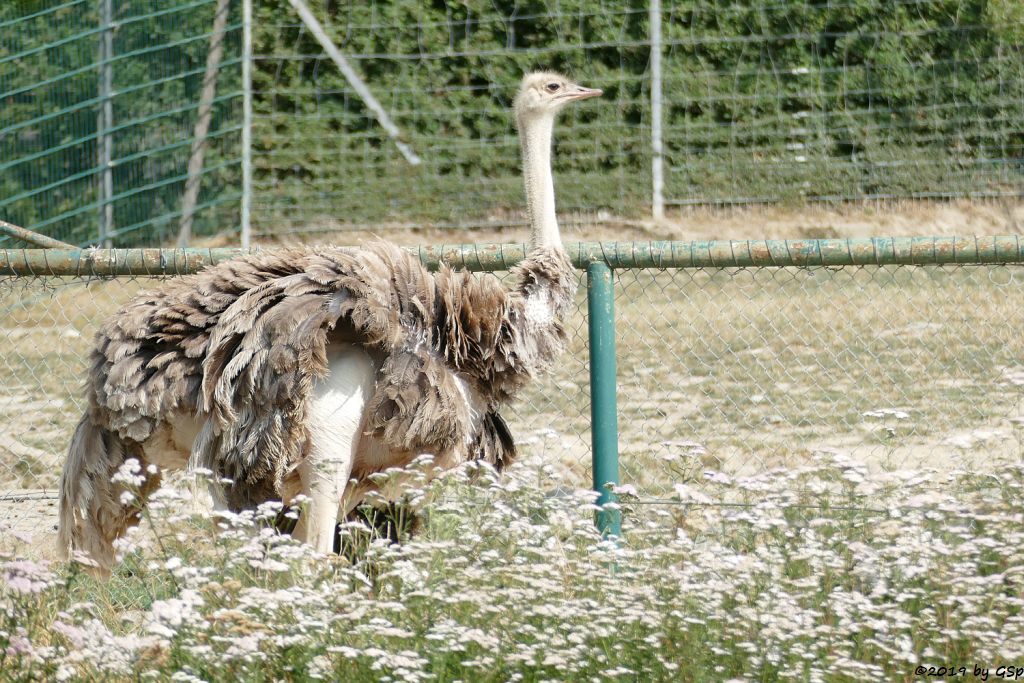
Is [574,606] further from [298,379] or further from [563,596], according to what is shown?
[298,379]

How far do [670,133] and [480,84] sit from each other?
143 cm

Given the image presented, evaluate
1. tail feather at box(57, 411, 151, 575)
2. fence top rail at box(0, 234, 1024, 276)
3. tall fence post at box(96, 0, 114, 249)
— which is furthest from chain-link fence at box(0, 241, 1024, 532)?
tall fence post at box(96, 0, 114, 249)

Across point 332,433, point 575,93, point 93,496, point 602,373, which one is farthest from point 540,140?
point 93,496

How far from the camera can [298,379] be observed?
161 inches

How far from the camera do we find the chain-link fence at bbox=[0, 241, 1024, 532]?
20.4 feet

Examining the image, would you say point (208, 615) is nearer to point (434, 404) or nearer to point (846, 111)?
point (434, 404)

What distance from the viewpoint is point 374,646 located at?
3.11m

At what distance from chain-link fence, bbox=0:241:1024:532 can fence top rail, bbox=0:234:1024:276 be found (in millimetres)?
187

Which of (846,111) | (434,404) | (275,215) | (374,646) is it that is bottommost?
(374,646)

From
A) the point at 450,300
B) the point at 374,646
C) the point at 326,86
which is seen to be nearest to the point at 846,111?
the point at 326,86

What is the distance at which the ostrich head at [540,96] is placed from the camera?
5305 mm

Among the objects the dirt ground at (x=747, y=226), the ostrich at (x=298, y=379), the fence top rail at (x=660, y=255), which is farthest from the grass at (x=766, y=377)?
the ostrich at (x=298, y=379)

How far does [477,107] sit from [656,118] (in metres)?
1.28

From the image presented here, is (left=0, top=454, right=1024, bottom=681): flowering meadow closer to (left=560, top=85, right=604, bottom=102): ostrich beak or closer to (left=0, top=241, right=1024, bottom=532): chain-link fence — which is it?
(left=0, top=241, right=1024, bottom=532): chain-link fence
